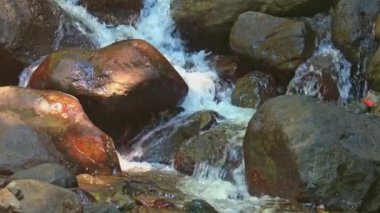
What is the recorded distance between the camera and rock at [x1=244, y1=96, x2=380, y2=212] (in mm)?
5309

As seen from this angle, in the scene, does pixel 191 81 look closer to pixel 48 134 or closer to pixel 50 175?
pixel 48 134

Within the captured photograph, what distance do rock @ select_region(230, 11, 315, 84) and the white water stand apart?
2.01 ft

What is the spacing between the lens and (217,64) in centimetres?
884

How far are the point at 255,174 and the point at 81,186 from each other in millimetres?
1559

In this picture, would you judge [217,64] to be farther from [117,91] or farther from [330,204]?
[330,204]

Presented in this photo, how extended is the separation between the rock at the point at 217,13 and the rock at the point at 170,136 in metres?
1.96

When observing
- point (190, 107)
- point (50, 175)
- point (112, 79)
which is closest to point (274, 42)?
point (190, 107)

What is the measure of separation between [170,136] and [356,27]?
8.94 ft

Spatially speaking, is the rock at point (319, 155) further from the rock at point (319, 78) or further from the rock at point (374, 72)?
the rock at point (319, 78)

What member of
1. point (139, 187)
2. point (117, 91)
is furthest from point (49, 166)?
point (117, 91)

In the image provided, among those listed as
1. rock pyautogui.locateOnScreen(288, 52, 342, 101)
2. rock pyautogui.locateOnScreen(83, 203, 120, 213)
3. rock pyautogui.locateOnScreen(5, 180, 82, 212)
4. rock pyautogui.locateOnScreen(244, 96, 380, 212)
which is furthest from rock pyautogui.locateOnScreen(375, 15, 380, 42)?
rock pyautogui.locateOnScreen(5, 180, 82, 212)

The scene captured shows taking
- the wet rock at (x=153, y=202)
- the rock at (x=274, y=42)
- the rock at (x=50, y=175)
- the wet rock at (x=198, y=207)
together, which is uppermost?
the rock at (x=274, y=42)

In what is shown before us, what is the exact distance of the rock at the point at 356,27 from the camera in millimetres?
7879

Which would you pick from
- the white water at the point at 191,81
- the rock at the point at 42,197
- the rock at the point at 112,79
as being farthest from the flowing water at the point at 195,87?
the rock at the point at 42,197
